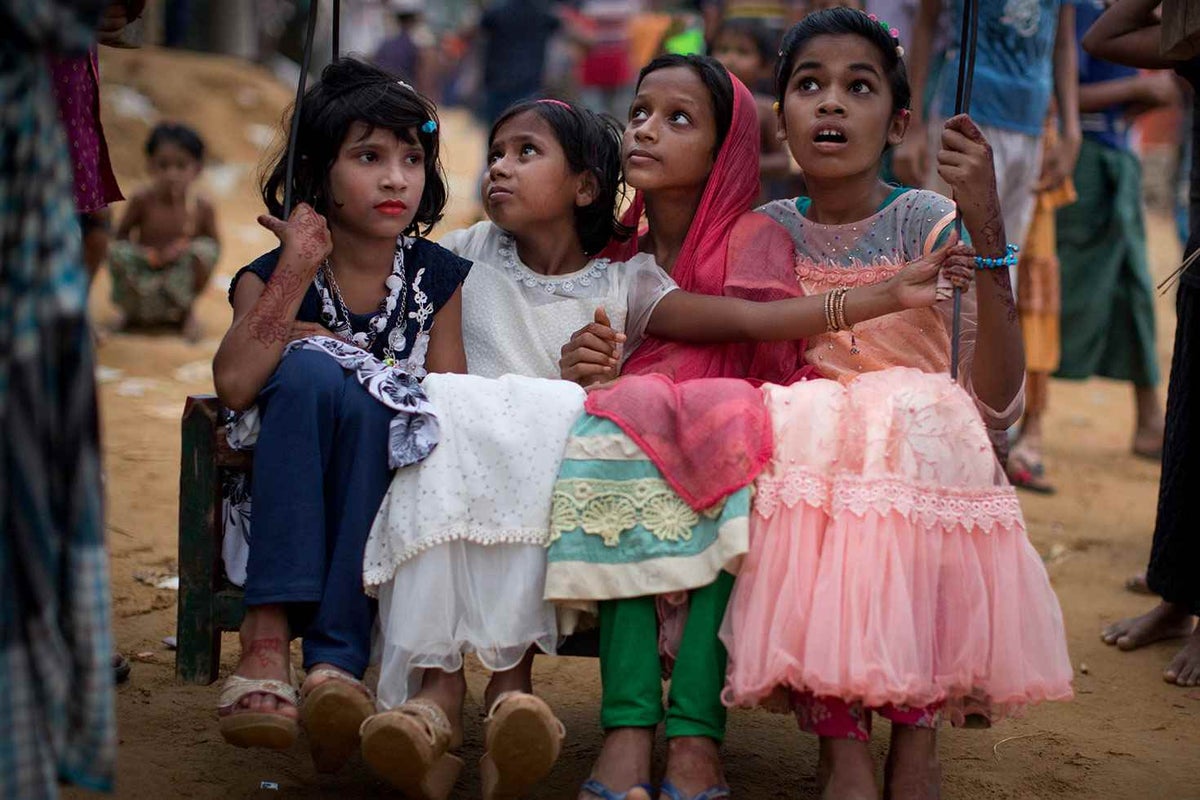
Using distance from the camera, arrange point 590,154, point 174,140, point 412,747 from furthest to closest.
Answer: point 174,140, point 590,154, point 412,747

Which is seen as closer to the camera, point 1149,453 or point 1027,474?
point 1027,474

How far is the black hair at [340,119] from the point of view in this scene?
3318mm

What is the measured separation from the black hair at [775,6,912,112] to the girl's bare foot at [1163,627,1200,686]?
1972 millimetres

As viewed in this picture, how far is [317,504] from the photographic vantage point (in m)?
2.89

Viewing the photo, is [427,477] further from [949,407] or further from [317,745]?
[949,407]

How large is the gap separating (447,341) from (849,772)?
1.46m

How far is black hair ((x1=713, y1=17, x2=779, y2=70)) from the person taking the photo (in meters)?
6.67

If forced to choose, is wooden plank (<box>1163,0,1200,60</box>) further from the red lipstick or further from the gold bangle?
the red lipstick

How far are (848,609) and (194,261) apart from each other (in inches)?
279

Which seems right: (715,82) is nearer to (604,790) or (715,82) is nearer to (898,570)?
(898,570)

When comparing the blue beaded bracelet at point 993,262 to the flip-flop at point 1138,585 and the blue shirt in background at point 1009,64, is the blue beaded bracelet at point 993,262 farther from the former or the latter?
the blue shirt in background at point 1009,64

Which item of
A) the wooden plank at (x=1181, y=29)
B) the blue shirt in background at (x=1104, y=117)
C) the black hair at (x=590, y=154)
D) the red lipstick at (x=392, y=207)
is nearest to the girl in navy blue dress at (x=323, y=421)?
the red lipstick at (x=392, y=207)

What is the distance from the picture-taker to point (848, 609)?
8.81ft

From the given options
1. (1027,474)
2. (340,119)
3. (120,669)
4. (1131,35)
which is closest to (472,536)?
(340,119)
